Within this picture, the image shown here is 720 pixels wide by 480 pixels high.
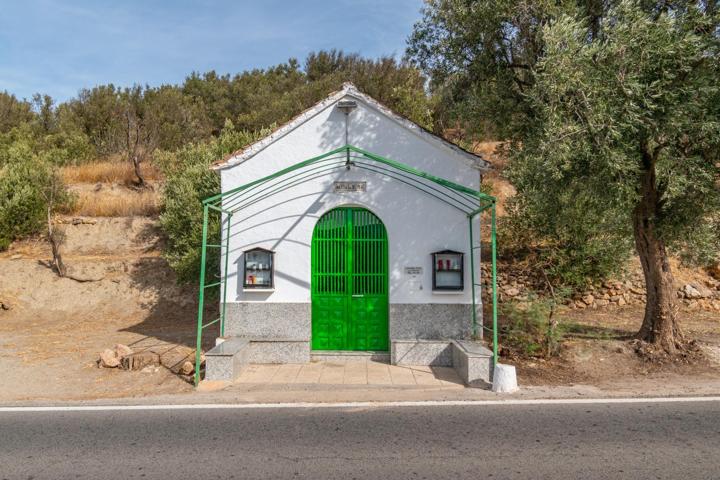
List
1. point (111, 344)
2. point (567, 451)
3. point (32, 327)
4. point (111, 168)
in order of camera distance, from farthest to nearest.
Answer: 1. point (111, 168)
2. point (32, 327)
3. point (111, 344)
4. point (567, 451)

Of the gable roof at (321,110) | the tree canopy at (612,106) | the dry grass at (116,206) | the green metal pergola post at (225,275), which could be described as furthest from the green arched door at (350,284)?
the dry grass at (116,206)

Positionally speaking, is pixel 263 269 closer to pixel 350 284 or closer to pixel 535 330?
pixel 350 284

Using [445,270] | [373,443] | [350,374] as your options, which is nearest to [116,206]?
[350,374]

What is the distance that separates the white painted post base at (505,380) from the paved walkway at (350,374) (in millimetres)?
644

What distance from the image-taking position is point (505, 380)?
7535 millimetres

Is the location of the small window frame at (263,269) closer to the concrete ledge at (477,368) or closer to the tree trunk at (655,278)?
the concrete ledge at (477,368)

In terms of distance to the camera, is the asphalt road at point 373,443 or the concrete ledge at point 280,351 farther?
the concrete ledge at point 280,351

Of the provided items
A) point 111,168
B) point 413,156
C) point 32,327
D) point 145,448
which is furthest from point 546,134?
point 111,168

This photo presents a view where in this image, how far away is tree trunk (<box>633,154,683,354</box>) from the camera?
9.22 m

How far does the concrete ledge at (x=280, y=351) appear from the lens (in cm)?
Answer: 937

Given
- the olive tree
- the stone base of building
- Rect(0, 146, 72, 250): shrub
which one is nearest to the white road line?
the stone base of building

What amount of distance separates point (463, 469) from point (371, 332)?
196 inches

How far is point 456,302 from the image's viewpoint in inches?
374

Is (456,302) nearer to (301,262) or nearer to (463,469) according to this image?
(301,262)
